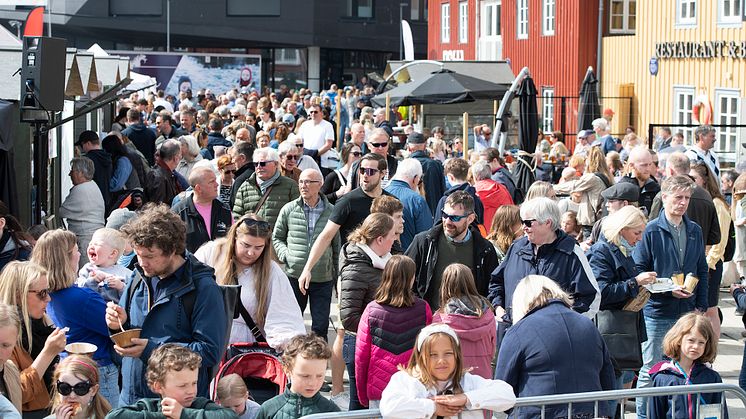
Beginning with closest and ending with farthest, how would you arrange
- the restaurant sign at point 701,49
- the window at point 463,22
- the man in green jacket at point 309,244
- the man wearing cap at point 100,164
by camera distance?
the man in green jacket at point 309,244, the man wearing cap at point 100,164, the restaurant sign at point 701,49, the window at point 463,22

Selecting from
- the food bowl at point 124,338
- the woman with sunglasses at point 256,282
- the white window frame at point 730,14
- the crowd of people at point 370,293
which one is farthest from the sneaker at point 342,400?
the white window frame at point 730,14

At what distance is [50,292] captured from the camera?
647 centimetres

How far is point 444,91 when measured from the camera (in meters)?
20.1

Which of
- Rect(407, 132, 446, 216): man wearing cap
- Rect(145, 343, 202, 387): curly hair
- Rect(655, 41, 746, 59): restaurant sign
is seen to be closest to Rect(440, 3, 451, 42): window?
Rect(655, 41, 746, 59): restaurant sign

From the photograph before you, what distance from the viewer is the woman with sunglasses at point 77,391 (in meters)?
5.64

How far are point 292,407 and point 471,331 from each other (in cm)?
194

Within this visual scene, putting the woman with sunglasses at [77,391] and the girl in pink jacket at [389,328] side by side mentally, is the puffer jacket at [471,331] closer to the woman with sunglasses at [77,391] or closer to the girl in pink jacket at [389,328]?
the girl in pink jacket at [389,328]

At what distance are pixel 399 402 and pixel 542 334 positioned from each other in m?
0.97

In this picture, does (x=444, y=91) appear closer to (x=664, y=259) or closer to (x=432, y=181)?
(x=432, y=181)

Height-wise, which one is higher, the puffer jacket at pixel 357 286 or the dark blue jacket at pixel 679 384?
the puffer jacket at pixel 357 286

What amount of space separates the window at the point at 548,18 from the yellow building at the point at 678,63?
2227mm

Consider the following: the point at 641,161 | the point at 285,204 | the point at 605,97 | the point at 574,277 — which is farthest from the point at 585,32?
the point at 574,277

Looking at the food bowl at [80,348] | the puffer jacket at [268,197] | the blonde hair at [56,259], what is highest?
the puffer jacket at [268,197]

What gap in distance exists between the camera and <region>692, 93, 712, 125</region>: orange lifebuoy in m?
24.7
